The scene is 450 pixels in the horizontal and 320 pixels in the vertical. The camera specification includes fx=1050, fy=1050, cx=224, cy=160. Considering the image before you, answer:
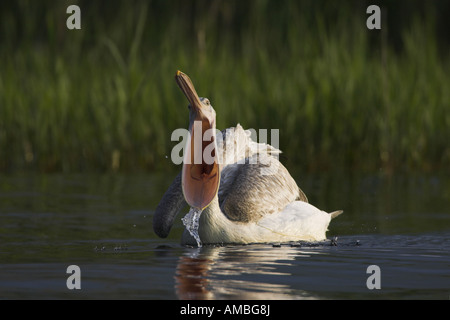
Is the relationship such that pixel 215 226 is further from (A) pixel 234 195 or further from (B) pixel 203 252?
(A) pixel 234 195

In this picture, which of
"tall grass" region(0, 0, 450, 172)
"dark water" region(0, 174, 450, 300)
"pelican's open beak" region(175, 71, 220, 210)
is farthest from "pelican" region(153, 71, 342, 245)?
"tall grass" region(0, 0, 450, 172)

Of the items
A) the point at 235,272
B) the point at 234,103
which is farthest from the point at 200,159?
the point at 234,103

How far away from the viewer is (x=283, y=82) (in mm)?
16172

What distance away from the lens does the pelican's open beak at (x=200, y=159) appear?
28.4 ft

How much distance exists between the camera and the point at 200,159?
8.70 meters

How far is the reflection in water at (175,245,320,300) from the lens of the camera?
22.6 ft

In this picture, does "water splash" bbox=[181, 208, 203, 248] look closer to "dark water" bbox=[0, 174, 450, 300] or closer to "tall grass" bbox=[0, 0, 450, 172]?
"dark water" bbox=[0, 174, 450, 300]

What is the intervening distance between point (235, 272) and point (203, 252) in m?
1.14

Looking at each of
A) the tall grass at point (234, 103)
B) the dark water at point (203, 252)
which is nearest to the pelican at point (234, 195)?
the dark water at point (203, 252)

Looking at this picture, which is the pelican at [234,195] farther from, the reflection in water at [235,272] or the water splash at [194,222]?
the reflection in water at [235,272]

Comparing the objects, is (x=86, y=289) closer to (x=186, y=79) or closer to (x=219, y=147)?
(x=186, y=79)

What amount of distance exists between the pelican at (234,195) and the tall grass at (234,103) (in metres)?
5.00
